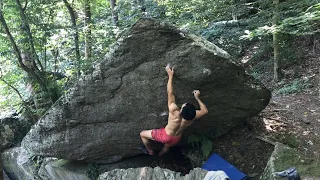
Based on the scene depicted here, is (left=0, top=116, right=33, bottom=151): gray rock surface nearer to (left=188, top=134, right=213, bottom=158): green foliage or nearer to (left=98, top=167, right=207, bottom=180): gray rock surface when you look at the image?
(left=98, top=167, right=207, bottom=180): gray rock surface

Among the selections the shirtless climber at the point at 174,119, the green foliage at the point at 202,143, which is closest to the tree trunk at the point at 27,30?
the shirtless climber at the point at 174,119

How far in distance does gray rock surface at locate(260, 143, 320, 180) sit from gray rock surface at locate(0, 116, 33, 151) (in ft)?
26.7

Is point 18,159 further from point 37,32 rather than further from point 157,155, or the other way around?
point 157,155

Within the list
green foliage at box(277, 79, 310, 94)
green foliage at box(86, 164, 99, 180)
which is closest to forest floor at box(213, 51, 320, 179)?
green foliage at box(277, 79, 310, 94)

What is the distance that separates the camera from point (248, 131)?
7461mm

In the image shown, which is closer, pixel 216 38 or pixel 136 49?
pixel 136 49

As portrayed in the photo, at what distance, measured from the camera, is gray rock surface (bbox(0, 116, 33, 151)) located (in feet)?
34.2

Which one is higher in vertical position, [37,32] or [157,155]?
[37,32]

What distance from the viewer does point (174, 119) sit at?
21.0ft

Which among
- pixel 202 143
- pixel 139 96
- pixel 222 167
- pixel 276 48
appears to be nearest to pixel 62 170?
pixel 139 96

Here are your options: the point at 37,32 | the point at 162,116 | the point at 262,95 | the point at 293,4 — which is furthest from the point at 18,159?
the point at 293,4

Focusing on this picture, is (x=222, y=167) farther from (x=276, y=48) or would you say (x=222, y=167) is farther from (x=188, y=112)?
(x=276, y=48)

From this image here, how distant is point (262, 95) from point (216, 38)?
544 cm

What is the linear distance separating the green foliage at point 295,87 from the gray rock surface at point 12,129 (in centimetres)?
830
